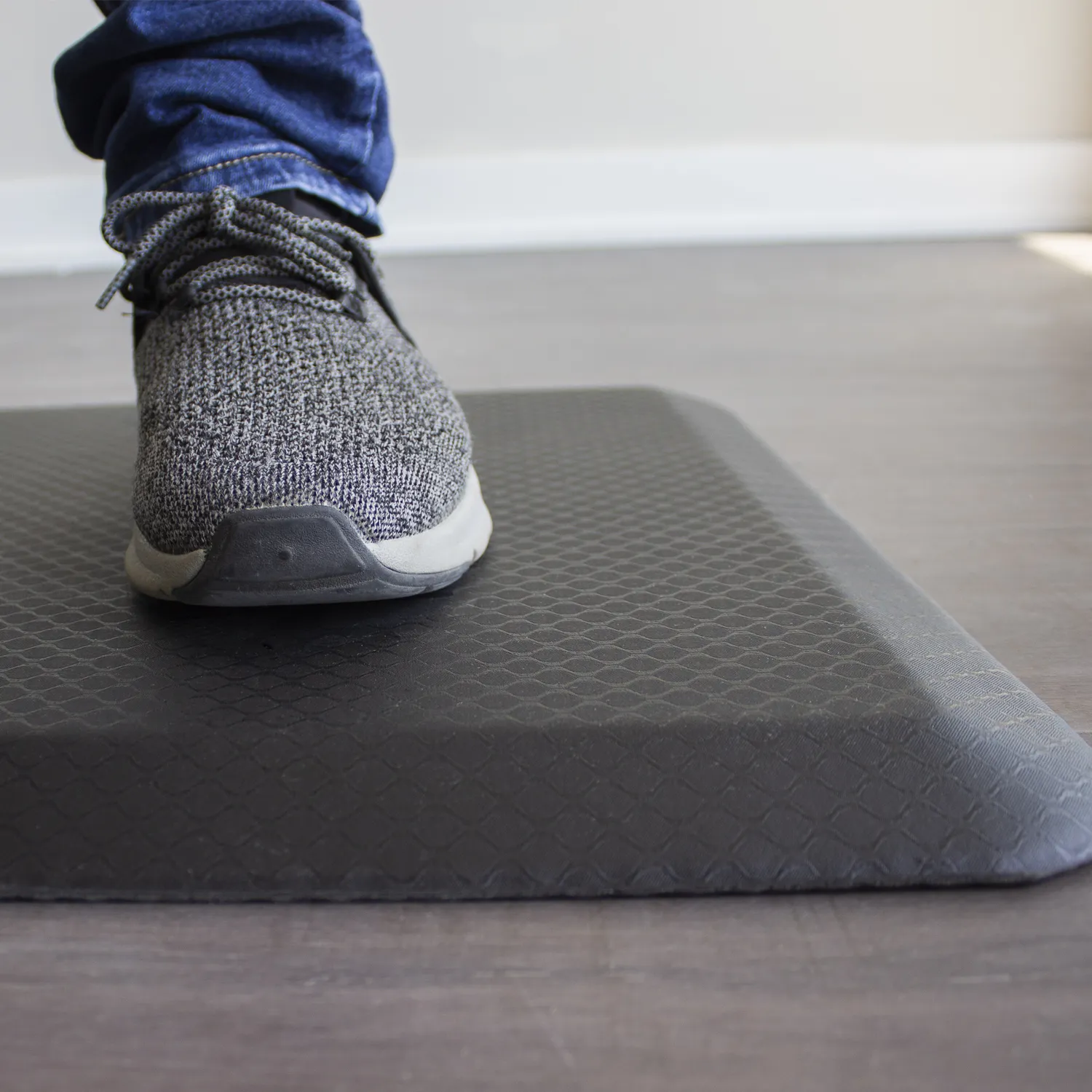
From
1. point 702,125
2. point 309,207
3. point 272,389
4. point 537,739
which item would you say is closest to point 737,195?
point 702,125

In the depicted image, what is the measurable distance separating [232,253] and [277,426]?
0.18 m

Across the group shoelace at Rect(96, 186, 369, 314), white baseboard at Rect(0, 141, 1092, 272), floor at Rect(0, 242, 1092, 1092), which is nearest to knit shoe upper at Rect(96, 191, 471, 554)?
shoelace at Rect(96, 186, 369, 314)

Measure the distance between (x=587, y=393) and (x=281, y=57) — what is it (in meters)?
0.39

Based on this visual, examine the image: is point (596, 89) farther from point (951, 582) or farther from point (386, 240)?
point (951, 582)

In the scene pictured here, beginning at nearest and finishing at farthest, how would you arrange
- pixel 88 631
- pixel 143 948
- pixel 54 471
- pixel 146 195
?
pixel 143 948 < pixel 88 631 < pixel 146 195 < pixel 54 471

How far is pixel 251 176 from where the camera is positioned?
72 cm

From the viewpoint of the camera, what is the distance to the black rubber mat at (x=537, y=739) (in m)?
0.42

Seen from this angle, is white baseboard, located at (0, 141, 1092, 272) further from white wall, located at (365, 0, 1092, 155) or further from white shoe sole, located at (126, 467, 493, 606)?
white shoe sole, located at (126, 467, 493, 606)

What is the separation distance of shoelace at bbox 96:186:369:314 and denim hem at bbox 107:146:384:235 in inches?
0.7

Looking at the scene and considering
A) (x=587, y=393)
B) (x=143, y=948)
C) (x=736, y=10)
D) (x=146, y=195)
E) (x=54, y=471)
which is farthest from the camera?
(x=736, y=10)

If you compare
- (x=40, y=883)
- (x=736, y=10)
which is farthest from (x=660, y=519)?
(x=736, y=10)

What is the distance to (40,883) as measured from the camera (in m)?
0.43

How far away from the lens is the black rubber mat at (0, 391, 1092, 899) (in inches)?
16.7

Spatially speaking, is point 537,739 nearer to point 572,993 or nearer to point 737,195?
point 572,993
